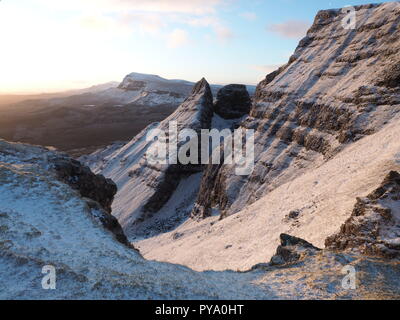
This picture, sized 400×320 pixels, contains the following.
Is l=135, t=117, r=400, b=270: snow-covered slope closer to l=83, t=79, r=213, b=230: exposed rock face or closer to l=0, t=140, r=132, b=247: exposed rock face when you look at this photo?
l=0, t=140, r=132, b=247: exposed rock face

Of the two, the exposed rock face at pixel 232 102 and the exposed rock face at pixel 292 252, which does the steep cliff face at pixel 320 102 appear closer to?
the exposed rock face at pixel 232 102

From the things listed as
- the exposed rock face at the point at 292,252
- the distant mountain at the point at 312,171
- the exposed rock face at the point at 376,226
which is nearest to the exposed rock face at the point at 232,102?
the distant mountain at the point at 312,171

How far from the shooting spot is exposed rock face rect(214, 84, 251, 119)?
75.6 meters

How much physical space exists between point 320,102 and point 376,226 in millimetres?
31208

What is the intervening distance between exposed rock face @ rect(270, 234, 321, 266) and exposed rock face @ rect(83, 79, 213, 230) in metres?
43.8

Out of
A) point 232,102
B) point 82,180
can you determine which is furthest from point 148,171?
point 82,180

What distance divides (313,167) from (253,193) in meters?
9.01

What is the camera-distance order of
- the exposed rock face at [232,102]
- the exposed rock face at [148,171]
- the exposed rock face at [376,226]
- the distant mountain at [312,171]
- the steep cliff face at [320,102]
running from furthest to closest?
1. the exposed rock face at [232,102]
2. the exposed rock face at [148,171]
3. the steep cliff face at [320,102]
4. the distant mountain at [312,171]
5. the exposed rock face at [376,226]

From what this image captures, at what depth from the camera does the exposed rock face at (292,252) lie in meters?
14.9

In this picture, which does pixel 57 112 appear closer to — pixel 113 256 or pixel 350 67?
pixel 350 67

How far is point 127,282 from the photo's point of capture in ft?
37.1

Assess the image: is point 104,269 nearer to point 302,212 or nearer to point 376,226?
point 376,226

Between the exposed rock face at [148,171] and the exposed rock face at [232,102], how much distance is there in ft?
8.69

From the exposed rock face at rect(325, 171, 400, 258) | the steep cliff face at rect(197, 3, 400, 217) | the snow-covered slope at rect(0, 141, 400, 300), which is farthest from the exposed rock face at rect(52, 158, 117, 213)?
the steep cliff face at rect(197, 3, 400, 217)
